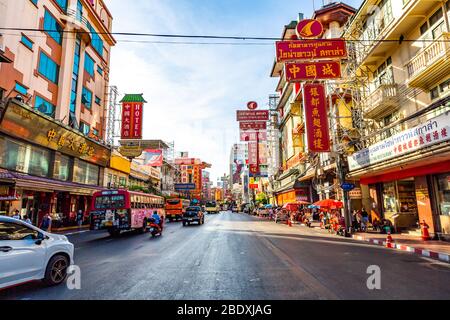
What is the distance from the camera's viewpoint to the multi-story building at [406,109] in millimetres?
13703

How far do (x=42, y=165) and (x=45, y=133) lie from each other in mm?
2855

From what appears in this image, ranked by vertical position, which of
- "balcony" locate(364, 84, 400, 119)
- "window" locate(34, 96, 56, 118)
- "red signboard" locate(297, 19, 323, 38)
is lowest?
"balcony" locate(364, 84, 400, 119)

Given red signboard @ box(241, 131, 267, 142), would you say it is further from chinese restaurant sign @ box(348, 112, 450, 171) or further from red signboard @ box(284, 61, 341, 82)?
chinese restaurant sign @ box(348, 112, 450, 171)

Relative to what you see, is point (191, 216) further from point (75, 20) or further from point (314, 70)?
point (75, 20)

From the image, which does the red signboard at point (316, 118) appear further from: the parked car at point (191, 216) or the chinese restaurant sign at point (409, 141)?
the parked car at point (191, 216)

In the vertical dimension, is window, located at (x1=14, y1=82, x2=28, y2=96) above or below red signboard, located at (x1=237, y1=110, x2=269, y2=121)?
below

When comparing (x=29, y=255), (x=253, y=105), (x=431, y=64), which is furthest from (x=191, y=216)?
(x=253, y=105)

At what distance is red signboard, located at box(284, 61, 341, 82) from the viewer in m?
19.0

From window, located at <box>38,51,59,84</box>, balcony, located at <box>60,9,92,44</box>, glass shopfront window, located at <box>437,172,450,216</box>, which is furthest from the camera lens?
balcony, located at <box>60,9,92,44</box>

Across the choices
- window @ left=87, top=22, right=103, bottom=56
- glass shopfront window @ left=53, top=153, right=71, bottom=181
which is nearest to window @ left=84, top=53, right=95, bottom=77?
window @ left=87, top=22, right=103, bottom=56

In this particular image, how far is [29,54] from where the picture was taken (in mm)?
21078

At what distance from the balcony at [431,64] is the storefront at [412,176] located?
3.63m
